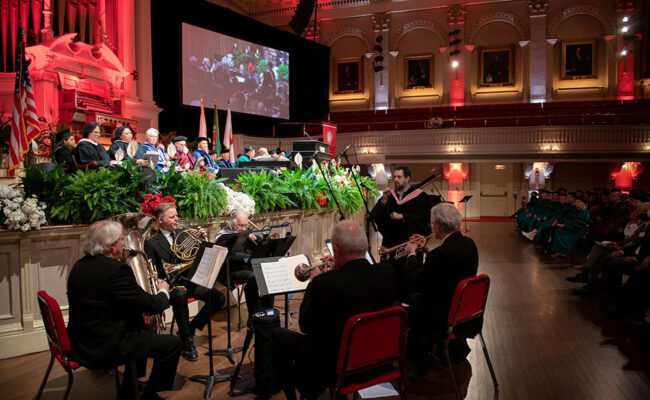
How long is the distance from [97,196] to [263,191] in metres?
2.19

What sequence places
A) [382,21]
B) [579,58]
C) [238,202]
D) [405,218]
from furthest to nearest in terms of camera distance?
[382,21]
[579,58]
[238,202]
[405,218]

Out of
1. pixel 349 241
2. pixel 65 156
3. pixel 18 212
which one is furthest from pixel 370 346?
pixel 65 156

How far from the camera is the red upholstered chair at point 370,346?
2.26 meters

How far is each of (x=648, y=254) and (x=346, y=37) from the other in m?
16.6

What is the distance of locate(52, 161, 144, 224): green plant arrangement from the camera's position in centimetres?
398

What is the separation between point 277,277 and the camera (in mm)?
3037

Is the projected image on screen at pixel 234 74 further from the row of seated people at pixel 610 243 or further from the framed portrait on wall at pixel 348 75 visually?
the row of seated people at pixel 610 243

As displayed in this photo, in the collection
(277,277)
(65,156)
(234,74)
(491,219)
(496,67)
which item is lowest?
(491,219)

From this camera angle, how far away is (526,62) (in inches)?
691

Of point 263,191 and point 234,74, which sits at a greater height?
point 234,74

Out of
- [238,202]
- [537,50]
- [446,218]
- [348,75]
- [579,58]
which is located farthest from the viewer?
[348,75]

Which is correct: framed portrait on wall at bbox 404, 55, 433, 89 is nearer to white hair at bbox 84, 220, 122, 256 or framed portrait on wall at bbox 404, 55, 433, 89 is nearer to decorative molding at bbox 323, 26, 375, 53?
decorative molding at bbox 323, 26, 375, 53

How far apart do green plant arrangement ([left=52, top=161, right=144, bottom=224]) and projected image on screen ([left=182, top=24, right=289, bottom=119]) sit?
9362 mm

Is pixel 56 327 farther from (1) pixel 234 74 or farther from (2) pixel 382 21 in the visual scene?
→ (2) pixel 382 21
